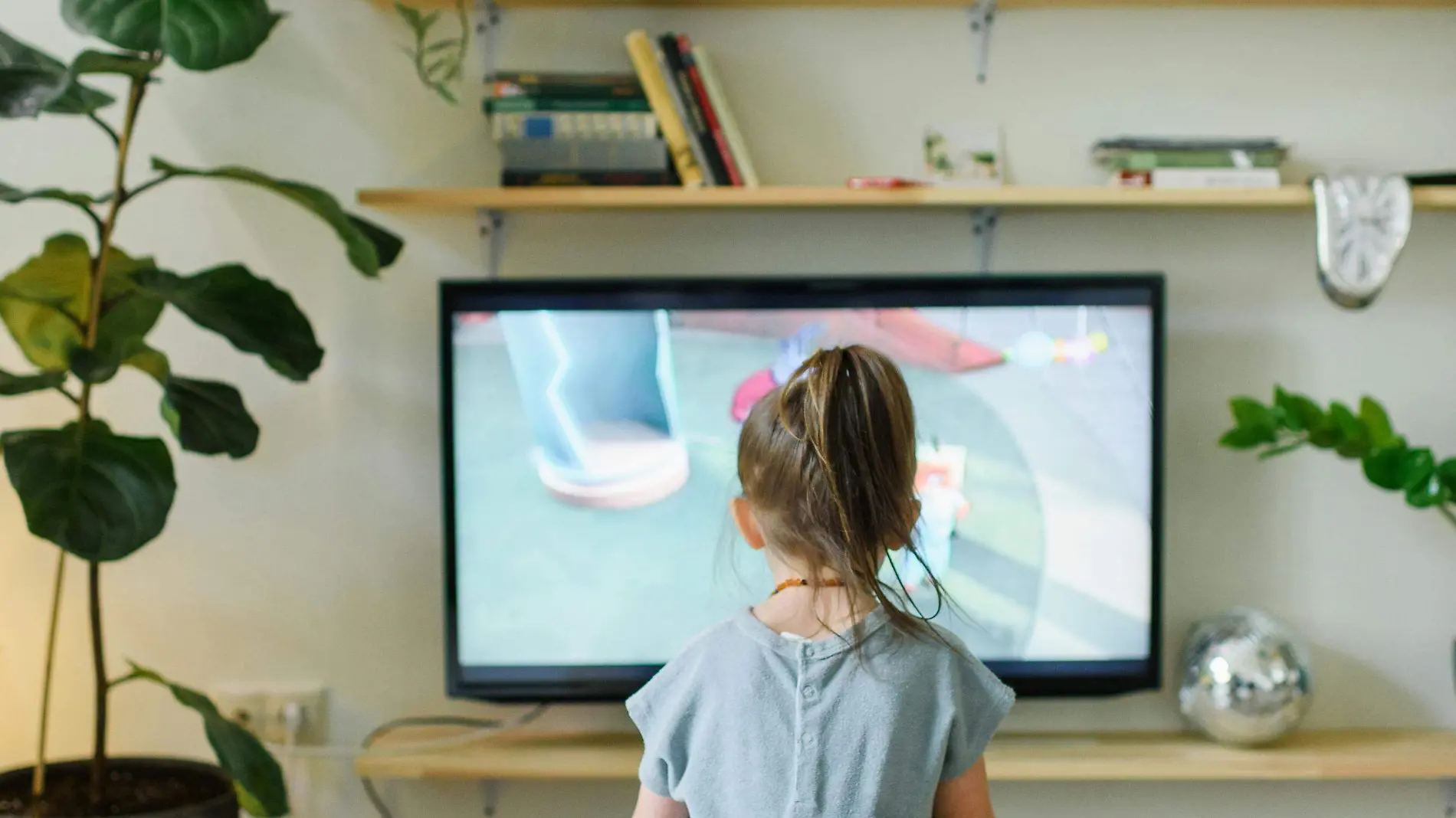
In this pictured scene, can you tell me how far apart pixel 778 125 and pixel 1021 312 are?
1.72ft

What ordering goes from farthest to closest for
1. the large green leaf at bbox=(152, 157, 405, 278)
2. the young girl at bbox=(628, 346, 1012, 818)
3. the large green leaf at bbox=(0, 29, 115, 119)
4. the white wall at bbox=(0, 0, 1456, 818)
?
the white wall at bbox=(0, 0, 1456, 818) < the large green leaf at bbox=(152, 157, 405, 278) < the large green leaf at bbox=(0, 29, 115, 119) < the young girl at bbox=(628, 346, 1012, 818)

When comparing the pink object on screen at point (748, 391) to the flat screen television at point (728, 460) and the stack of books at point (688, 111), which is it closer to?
the flat screen television at point (728, 460)

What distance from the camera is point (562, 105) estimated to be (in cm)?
217

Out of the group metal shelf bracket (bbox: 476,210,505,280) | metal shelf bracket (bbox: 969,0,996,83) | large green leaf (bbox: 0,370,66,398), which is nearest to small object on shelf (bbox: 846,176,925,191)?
metal shelf bracket (bbox: 969,0,996,83)

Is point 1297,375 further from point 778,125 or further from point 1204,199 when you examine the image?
point 778,125

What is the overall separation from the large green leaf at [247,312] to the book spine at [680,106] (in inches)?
26.2

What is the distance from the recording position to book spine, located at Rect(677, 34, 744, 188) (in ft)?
7.18

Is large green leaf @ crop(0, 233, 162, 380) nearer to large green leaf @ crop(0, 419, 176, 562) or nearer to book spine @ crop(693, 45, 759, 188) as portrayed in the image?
large green leaf @ crop(0, 419, 176, 562)

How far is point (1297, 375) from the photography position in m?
2.36

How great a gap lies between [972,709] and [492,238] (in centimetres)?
126

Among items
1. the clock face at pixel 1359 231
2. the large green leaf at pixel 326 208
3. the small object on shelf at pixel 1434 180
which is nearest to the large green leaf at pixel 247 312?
the large green leaf at pixel 326 208

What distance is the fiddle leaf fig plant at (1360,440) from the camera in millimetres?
2102

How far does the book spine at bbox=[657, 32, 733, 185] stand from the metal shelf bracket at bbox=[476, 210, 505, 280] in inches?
14.7

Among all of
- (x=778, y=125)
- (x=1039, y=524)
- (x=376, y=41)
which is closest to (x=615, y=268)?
(x=778, y=125)
